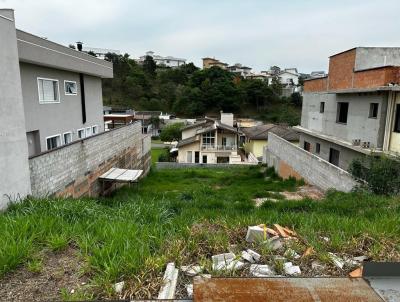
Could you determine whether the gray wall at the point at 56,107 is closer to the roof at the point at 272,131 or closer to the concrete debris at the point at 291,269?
the concrete debris at the point at 291,269

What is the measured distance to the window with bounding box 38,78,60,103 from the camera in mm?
10541

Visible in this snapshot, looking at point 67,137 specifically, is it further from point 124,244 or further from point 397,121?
point 397,121

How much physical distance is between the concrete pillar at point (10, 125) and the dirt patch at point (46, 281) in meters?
2.78

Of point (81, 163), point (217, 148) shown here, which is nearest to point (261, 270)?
point (81, 163)

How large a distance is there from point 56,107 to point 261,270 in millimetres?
11045

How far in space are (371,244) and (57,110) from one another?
11.5 meters

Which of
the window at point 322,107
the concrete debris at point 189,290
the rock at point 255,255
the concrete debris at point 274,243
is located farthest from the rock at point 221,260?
the window at point 322,107

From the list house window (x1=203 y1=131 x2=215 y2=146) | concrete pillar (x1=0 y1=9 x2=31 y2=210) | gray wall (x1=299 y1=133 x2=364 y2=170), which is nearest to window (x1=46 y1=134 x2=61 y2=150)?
concrete pillar (x1=0 y1=9 x2=31 y2=210)

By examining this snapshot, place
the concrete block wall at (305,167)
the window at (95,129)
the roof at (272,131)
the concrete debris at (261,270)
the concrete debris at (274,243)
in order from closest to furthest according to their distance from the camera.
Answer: the concrete debris at (261,270) → the concrete debris at (274,243) → the concrete block wall at (305,167) → the window at (95,129) → the roof at (272,131)

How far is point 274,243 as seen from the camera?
11.3 ft

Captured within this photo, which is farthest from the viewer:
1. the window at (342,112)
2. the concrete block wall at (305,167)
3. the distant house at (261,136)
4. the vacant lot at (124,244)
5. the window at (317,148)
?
the distant house at (261,136)

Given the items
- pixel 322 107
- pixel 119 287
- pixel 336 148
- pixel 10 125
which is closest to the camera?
pixel 119 287

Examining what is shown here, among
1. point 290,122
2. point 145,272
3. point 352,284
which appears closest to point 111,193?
point 145,272

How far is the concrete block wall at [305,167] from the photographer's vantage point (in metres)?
9.76
